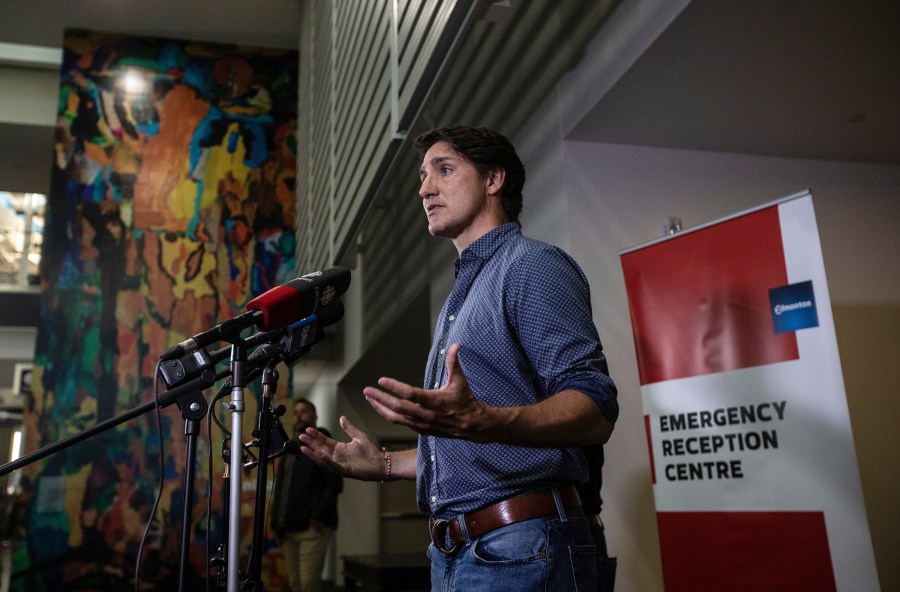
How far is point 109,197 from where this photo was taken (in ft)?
27.0

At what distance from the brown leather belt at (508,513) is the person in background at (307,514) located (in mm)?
4451

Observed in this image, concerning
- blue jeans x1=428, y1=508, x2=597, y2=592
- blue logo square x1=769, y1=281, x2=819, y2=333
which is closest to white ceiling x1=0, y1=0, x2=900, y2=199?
blue logo square x1=769, y1=281, x2=819, y2=333

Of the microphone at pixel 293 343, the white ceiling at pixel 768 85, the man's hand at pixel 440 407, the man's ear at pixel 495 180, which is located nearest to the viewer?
the man's hand at pixel 440 407

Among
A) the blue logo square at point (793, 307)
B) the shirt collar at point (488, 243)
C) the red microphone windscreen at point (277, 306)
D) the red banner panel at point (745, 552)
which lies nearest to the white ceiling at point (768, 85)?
the blue logo square at point (793, 307)

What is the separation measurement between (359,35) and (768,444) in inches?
113

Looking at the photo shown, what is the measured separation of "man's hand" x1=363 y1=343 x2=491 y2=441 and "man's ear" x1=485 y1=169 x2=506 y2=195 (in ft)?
2.38

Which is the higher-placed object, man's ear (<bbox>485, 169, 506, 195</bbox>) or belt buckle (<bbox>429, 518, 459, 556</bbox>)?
man's ear (<bbox>485, 169, 506, 195</bbox>)

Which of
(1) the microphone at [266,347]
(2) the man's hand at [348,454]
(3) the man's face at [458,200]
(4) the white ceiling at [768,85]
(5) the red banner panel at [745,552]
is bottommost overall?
(5) the red banner panel at [745,552]

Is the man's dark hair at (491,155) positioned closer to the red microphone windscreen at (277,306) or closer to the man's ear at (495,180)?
the man's ear at (495,180)

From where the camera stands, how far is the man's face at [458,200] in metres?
1.69

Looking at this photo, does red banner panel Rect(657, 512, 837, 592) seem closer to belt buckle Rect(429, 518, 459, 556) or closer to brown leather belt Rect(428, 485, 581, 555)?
brown leather belt Rect(428, 485, 581, 555)

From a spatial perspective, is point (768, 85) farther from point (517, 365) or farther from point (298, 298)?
point (298, 298)

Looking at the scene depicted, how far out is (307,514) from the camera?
5695 mm

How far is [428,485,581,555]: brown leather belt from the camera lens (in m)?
1.30
